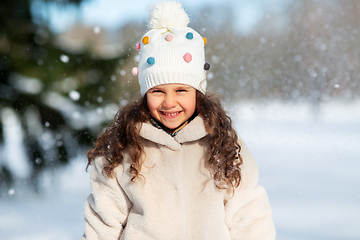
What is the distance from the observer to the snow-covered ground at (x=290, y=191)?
6.61ft

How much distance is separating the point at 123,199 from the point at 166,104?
349 millimetres

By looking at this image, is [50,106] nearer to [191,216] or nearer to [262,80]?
[191,216]

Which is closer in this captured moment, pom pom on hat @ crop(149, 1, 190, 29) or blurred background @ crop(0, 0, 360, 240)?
pom pom on hat @ crop(149, 1, 190, 29)

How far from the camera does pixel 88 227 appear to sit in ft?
3.58

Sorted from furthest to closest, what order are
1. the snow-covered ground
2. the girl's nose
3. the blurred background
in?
the blurred background < the snow-covered ground < the girl's nose

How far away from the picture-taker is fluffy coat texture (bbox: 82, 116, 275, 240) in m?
1.01

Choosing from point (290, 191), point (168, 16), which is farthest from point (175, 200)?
point (290, 191)

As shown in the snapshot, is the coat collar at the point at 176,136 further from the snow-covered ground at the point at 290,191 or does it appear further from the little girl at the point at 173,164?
the snow-covered ground at the point at 290,191

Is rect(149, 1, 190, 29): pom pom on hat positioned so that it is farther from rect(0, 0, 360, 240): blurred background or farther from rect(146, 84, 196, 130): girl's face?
rect(146, 84, 196, 130): girl's face

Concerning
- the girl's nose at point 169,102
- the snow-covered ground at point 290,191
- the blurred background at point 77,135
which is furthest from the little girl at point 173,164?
the snow-covered ground at point 290,191

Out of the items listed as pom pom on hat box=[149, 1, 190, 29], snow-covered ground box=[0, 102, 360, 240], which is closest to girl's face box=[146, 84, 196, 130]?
pom pom on hat box=[149, 1, 190, 29]

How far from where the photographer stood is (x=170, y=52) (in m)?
1.01

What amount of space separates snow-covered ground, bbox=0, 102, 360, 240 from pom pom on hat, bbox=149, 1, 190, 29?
88 centimetres

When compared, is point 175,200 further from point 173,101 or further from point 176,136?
point 173,101
